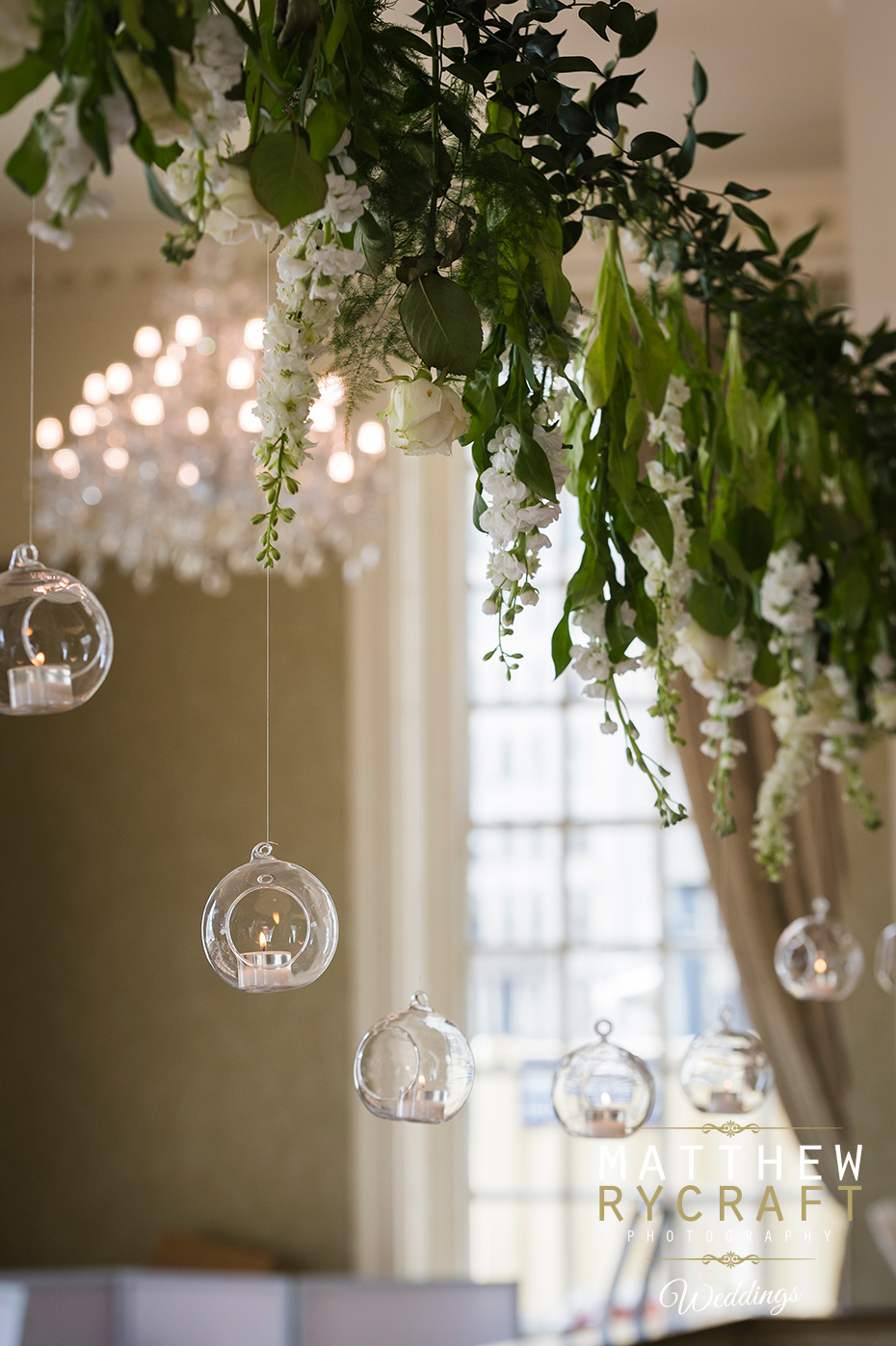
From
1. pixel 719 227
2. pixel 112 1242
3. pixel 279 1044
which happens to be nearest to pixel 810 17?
pixel 719 227

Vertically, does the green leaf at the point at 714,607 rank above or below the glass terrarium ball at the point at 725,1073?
above

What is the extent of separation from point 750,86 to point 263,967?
3.25 m

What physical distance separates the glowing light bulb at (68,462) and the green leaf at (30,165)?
285cm

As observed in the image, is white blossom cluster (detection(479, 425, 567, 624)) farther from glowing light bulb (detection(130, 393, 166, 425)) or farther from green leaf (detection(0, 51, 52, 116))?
glowing light bulb (detection(130, 393, 166, 425))

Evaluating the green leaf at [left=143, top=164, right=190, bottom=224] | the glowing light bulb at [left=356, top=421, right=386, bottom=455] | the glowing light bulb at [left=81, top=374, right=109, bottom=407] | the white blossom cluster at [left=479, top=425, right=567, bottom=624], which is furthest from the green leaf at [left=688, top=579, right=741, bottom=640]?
the glowing light bulb at [left=81, top=374, right=109, bottom=407]

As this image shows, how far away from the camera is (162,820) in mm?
4340

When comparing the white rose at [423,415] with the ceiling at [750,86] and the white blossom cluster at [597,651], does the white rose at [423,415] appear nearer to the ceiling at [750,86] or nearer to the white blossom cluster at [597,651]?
the white blossom cluster at [597,651]

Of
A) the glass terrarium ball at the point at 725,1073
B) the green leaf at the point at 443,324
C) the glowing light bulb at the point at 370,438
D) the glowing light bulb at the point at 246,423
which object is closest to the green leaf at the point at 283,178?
the green leaf at the point at 443,324

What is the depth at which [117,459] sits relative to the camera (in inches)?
136

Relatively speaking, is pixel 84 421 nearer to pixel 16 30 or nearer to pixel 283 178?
pixel 283 178

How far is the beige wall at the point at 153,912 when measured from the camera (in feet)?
13.7

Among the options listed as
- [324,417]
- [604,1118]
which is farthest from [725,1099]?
[324,417]

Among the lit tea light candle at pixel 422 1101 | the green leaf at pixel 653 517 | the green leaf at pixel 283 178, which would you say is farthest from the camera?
the green leaf at pixel 653 517

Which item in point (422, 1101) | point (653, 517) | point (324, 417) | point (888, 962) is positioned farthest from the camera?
point (324, 417)
